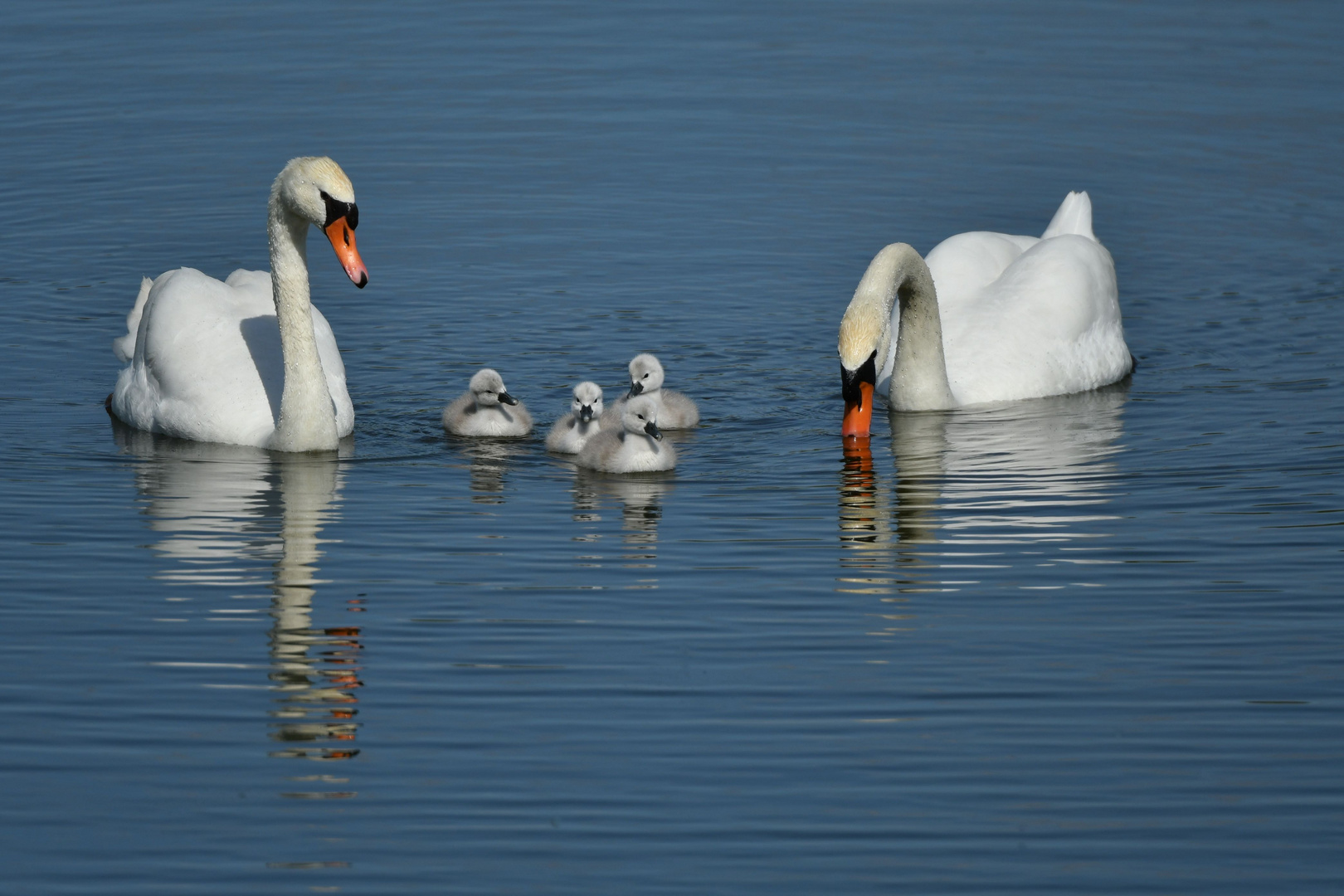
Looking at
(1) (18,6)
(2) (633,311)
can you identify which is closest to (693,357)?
(2) (633,311)

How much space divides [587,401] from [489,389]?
64 cm

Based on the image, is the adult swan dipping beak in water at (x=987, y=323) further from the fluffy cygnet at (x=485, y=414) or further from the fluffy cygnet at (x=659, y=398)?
the fluffy cygnet at (x=485, y=414)

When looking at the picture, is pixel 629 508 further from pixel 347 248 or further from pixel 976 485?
pixel 347 248

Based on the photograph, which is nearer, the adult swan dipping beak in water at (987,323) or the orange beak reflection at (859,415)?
the orange beak reflection at (859,415)

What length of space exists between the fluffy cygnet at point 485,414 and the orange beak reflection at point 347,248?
1280mm

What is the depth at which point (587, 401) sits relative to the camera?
13.5 meters

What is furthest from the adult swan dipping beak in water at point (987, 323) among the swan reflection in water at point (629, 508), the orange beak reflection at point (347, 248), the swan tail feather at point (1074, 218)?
the orange beak reflection at point (347, 248)

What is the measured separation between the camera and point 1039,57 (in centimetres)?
2742

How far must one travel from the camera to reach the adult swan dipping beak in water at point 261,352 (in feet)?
42.9

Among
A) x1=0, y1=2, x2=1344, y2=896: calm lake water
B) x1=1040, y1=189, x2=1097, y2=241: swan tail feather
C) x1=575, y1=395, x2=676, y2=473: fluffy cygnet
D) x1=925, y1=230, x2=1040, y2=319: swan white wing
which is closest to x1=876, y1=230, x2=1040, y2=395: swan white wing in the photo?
x1=925, y1=230, x2=1040, y2=319: swan white wing

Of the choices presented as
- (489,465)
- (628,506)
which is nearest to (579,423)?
(489,465)

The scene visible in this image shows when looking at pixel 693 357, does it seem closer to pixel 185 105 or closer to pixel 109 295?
pixel 109 295

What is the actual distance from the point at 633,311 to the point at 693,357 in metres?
1.39

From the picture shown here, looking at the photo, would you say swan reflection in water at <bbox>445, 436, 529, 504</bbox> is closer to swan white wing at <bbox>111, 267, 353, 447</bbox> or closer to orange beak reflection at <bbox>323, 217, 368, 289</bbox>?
swan white wing at <bbox>111, 267, 353, 447</bbox>
